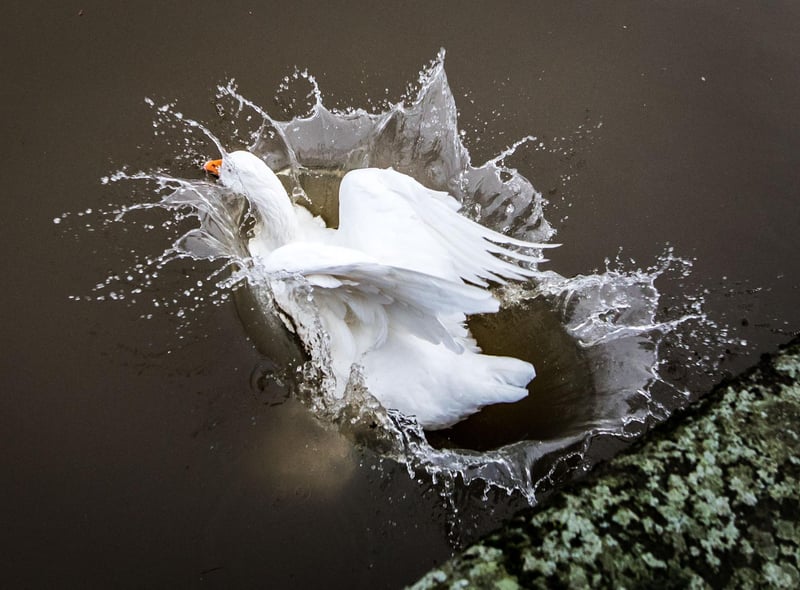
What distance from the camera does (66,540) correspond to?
143 centimetres

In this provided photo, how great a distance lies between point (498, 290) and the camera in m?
2.18

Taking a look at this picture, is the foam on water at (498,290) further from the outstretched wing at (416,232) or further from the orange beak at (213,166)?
the outstretched wing at (416,232)

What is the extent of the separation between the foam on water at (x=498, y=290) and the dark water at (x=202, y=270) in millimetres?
67

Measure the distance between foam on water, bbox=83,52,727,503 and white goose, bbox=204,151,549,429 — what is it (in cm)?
8

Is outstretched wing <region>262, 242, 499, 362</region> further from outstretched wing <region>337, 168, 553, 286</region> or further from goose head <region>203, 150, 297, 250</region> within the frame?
goose head <region>203, 150, 297, 250</region>

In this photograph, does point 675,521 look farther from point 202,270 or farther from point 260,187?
point 260,187

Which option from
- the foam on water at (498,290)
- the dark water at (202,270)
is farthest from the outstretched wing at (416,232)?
the dark water at (202,270)

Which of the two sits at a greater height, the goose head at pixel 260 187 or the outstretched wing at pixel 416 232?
the goose head at pixel 260 187

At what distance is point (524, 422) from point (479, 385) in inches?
13.4

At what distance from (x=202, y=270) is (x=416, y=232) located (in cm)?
72

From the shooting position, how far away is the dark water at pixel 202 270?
1479mm

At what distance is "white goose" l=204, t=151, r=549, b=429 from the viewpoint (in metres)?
1.44

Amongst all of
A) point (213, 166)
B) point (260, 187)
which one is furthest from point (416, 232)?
point (213, 166)

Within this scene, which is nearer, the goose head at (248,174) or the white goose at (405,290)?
the white goose at (405,290)
